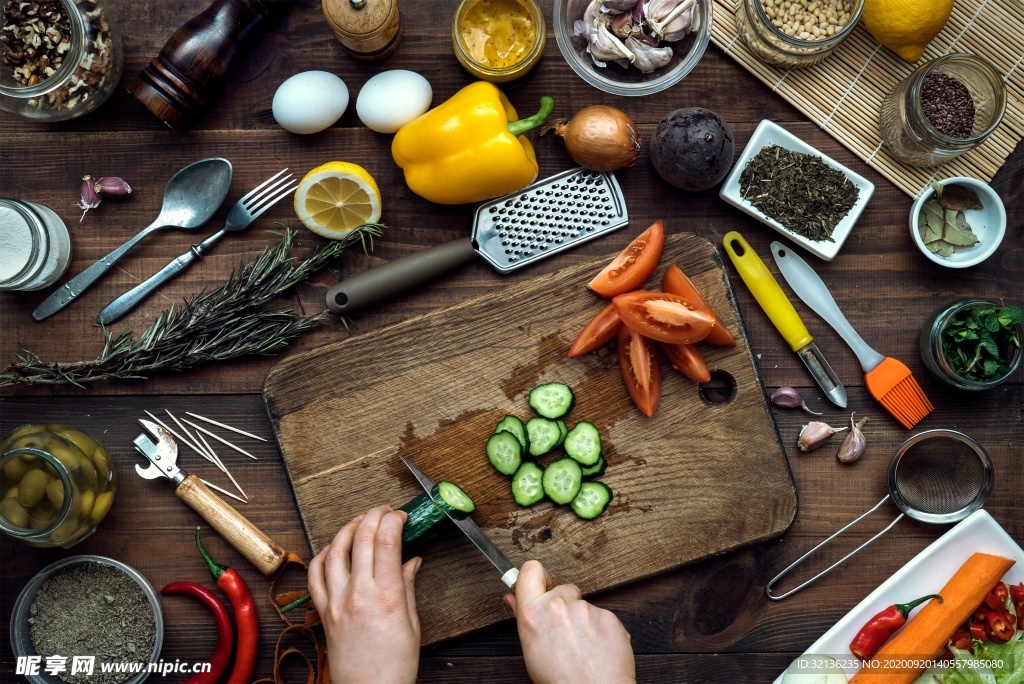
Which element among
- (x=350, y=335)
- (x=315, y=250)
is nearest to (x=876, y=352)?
(x=350, y=335)

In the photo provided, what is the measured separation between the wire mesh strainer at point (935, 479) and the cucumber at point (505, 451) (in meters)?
0.83

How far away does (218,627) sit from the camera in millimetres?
2035

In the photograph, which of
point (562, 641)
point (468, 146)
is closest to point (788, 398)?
point (562, 641)

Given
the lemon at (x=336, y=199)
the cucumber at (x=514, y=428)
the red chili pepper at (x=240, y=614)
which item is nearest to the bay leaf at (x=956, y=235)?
the cucumber at (x=514, y=428)

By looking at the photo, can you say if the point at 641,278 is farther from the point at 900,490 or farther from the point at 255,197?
the point at 255,197

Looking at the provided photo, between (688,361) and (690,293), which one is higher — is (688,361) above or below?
below

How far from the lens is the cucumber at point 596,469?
1996 millimetres

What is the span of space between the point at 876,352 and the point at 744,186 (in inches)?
24.5

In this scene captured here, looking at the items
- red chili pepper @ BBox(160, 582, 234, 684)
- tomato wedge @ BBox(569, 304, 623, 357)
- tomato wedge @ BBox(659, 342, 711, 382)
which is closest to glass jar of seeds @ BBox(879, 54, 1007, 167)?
tomato wedge @ BBox(659, 342, 711, 382)

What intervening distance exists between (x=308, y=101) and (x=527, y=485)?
1.22m

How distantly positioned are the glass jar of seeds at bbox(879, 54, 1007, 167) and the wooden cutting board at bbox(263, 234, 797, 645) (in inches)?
24.2

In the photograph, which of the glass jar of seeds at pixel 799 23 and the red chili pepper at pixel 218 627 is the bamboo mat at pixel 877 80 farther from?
the red chili pepper at pixel 218 627

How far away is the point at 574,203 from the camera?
207 centimetres

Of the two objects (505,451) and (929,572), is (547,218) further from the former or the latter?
(929,572)
